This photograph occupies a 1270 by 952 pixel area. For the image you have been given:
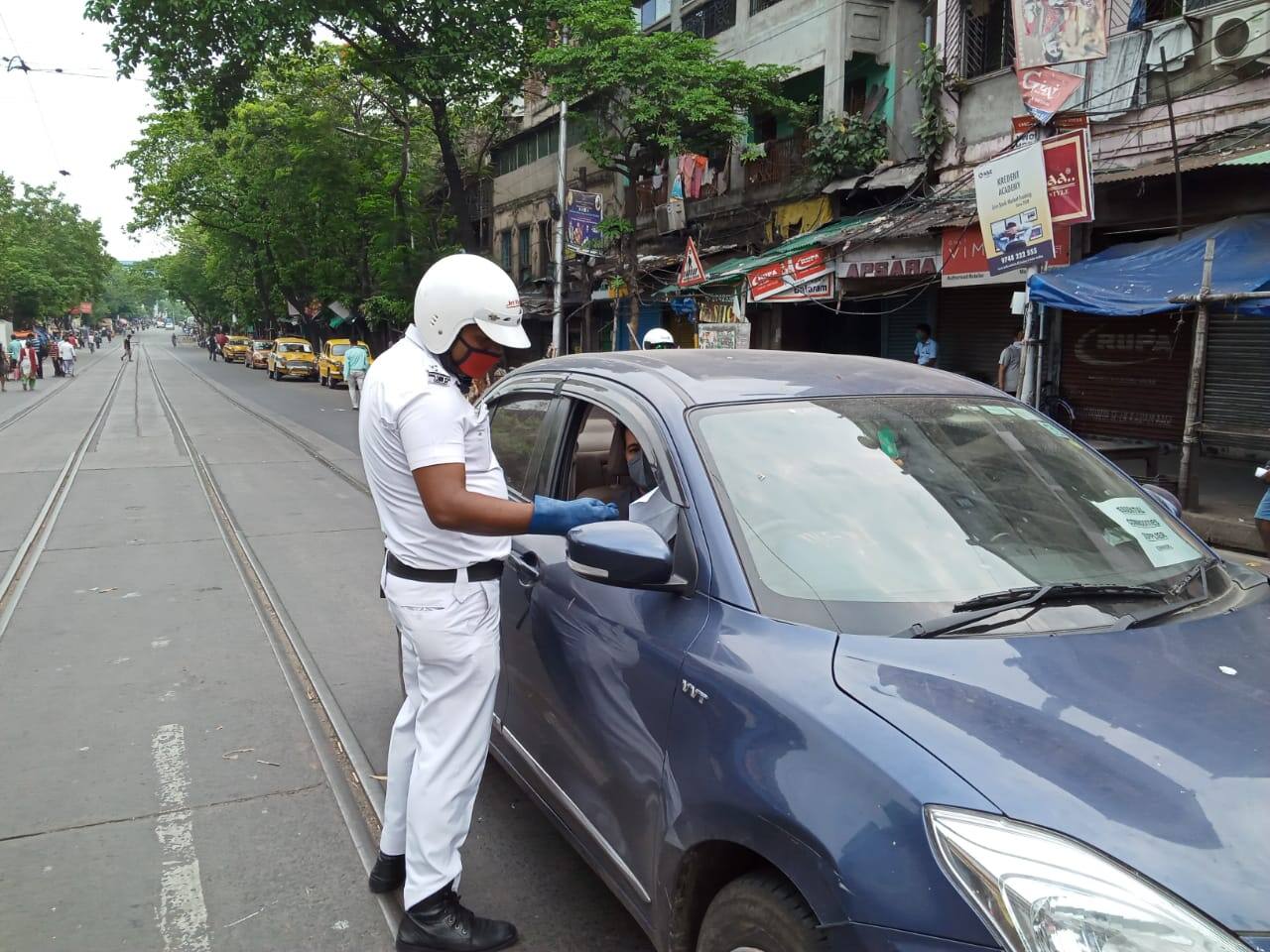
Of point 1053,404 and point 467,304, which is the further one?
point 1053,404

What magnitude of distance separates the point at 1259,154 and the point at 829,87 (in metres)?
9.52

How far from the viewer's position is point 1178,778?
1606mm

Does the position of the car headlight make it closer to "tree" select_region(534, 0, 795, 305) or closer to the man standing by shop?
the man standing by shop

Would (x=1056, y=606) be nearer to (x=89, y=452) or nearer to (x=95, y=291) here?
(x=89, y=452)

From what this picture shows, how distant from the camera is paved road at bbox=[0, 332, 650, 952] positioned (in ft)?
9.76

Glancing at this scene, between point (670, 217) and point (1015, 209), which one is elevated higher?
point (670, 217)

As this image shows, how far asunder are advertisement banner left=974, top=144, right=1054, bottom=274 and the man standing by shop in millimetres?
7911

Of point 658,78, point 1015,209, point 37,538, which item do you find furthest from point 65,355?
point 1015,209

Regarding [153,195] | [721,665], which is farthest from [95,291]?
[721,665]

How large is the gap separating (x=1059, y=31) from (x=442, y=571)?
9.48 meters

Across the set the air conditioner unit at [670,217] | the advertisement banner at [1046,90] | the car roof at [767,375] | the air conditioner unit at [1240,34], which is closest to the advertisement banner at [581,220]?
the air conditioner unit at [670,217]

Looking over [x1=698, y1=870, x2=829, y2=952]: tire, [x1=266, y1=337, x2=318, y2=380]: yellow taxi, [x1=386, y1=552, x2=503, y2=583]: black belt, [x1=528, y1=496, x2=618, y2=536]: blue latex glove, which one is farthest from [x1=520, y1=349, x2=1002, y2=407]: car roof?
[x1=266, y1=337, x2=318, y2=380]: yellow taxi

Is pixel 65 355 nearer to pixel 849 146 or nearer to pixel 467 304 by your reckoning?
pixel 849 146

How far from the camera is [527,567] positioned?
3102 millimetres
